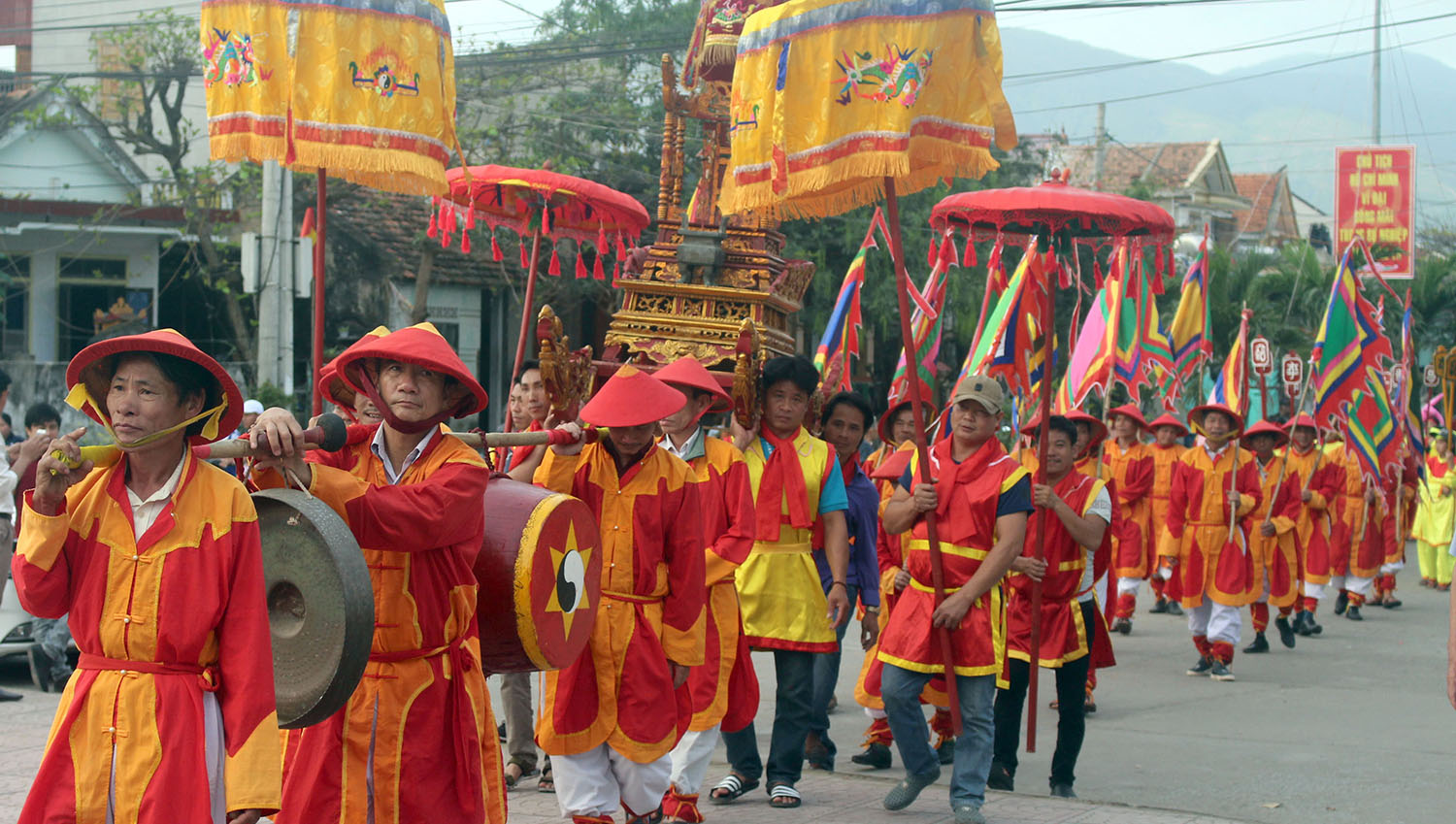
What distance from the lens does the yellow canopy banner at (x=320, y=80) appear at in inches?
249

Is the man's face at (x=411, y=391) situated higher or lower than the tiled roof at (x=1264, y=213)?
lower

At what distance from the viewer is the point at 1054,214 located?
8.06m

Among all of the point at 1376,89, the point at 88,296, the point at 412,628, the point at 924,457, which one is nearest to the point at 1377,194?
the point at 1376,89

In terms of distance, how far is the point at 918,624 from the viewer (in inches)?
259

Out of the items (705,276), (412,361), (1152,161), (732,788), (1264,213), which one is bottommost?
(732,788)

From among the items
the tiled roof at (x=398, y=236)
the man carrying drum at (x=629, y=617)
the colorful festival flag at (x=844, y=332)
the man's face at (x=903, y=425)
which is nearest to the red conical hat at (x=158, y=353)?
the man carrying drum at (x=629, y=617)

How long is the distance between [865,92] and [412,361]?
2.85m

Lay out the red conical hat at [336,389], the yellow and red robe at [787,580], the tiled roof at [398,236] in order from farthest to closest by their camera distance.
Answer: the tiled roof at [398,236] → the yellow and red robe at [787,580] → the red conical hat at [336,389]

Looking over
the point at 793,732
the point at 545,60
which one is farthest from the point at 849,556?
the point at 545,60

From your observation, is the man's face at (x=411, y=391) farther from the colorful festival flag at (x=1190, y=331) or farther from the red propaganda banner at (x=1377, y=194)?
the red propaganda banner at (x=1377, y=194)

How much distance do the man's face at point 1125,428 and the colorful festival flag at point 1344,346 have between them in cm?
167

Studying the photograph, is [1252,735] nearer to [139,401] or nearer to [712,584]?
[712,584]

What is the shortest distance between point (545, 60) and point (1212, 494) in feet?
40.1

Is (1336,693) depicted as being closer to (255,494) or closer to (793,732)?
(793,732)
